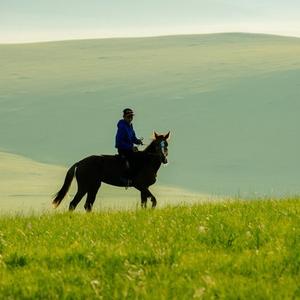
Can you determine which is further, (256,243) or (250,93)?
(250,93)

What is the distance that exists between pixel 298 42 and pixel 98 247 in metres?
150

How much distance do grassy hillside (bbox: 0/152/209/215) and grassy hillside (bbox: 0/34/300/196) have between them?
3.67 m

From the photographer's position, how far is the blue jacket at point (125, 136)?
66.7 ft

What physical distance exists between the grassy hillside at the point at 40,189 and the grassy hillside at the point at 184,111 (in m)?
3.67

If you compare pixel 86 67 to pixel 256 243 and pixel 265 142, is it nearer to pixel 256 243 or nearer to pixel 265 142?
pixel 265 142

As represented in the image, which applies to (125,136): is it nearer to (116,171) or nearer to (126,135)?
(126,135)

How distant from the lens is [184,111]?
99812 millimetres

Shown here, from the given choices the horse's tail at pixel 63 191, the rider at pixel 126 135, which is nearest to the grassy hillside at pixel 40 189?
the horse's tail at pixel 63 191

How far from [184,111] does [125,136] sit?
7960 cm

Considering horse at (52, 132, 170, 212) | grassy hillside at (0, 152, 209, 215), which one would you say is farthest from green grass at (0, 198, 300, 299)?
grassy hillside at (0, 152, 209, 215)

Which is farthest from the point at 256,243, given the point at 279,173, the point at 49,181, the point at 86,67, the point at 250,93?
the point at 86,67

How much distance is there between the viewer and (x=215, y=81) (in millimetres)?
112438

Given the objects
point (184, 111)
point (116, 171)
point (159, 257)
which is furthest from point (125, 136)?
point (184, 111)

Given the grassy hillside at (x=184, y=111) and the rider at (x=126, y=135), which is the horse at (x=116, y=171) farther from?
the grassy hillside at (x=184, y=111)
